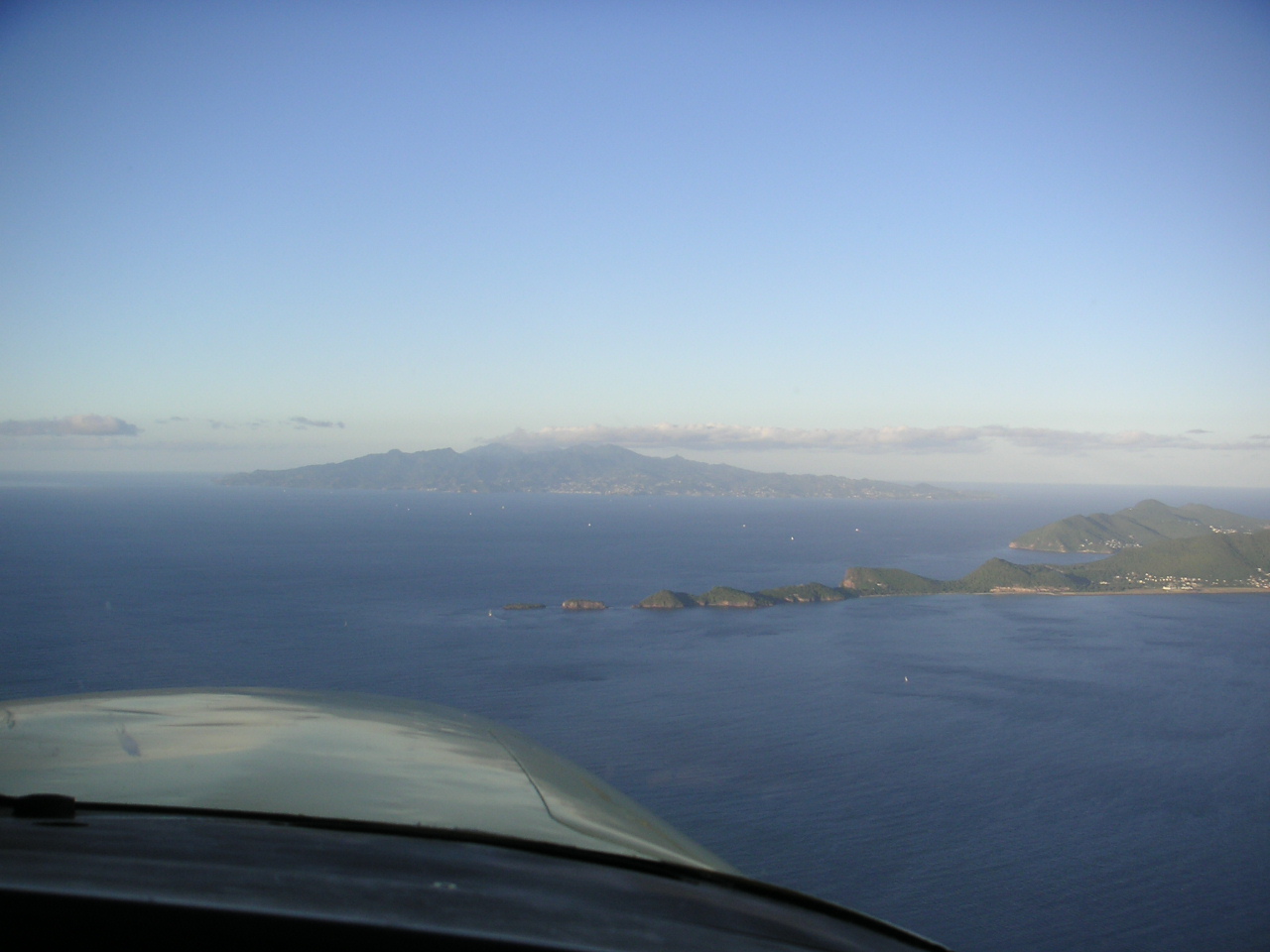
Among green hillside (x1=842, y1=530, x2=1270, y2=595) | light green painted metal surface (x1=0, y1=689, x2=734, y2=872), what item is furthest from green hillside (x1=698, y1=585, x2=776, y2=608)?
light green painted metal surface (x1=0, y1=689, x2=734, y2=872)

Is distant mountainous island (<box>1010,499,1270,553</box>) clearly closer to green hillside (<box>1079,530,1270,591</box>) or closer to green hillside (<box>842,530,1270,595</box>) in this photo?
green hillside (<box>1079,530,1270,591</box>)

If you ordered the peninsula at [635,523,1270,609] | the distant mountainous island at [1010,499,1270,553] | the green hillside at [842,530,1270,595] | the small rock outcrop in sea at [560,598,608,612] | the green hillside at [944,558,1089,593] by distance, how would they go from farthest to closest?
the distant mountainous island at [1010,499,1270,553]
the green hillside at [944,558,1089,593]
the green hillside at [842,530,1270,595]
the peninsula at [635,523,1270,609]
the small rock outcrop in sea at [560,598,608,612]

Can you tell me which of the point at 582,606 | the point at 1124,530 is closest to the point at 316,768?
the point at 582,606

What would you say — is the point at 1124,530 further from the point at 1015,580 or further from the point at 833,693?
the point at 833,693

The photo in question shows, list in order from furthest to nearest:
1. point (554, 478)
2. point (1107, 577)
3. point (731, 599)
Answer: point (554, 478) < point (1107, 577) < point (731, 599)

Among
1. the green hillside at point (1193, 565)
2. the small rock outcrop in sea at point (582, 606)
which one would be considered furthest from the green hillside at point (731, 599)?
the green hillside at point (1193, 565)

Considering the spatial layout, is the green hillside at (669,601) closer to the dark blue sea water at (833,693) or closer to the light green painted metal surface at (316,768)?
the dark blue sea water at (833,693)
